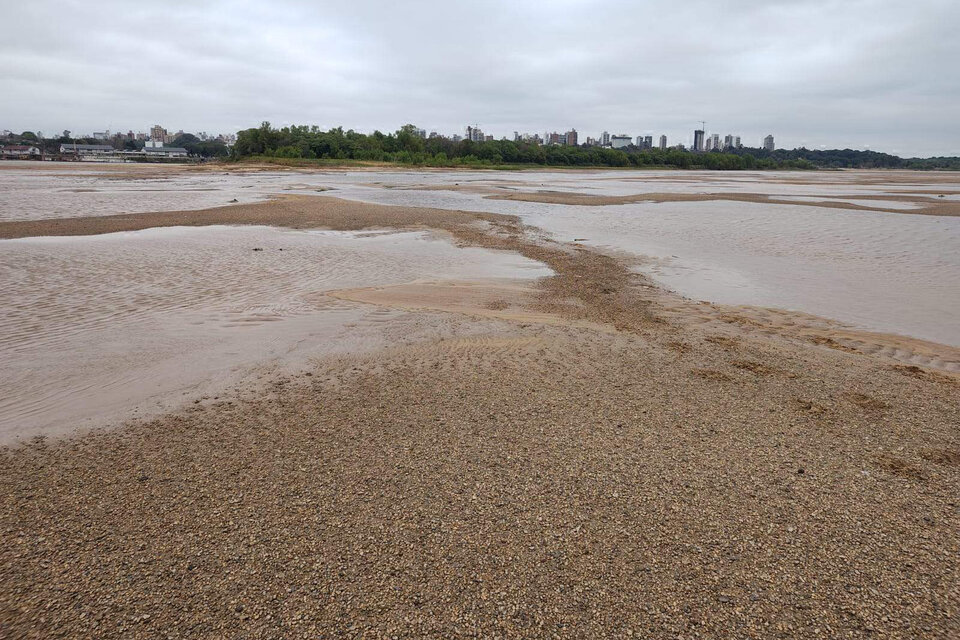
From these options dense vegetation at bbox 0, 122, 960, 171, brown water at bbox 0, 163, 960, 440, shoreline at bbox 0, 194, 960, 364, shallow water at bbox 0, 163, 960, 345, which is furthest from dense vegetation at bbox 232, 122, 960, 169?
brown water at bbox 0, 163, 960, 440

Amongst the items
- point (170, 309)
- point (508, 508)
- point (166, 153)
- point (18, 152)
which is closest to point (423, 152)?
point (166, 153)

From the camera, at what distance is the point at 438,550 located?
3529mm

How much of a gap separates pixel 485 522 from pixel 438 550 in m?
0.42

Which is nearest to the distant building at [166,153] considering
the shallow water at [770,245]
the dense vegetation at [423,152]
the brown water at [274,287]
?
the dense vegetation at [423,152]

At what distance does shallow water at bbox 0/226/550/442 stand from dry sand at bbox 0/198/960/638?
3.47ft

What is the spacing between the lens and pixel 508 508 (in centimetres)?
398

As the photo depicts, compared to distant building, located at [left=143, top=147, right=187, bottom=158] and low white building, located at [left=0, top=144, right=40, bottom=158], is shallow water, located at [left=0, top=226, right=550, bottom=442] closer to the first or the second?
low white building, located at [left=0, top=144, right=40, bottom=158]

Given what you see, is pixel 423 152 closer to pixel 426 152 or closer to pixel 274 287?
pixel 426 152

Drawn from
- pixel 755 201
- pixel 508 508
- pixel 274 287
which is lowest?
pixel 508 508

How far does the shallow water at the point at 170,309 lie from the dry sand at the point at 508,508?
1.06 meters

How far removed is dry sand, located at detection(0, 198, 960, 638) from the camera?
308 cm

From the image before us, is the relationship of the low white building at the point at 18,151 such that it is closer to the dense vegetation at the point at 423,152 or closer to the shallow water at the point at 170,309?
the dense vegetation at the point at 423,152

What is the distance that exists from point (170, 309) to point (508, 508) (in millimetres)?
7866

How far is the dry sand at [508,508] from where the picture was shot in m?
3.08
